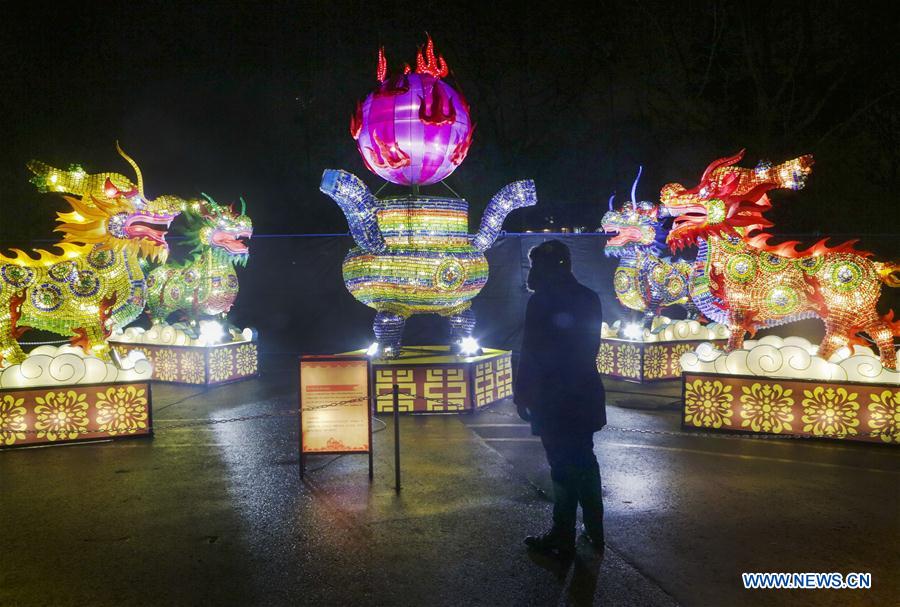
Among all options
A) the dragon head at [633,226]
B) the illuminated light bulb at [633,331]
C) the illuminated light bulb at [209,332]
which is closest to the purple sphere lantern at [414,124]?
the dragon head at [633,226]

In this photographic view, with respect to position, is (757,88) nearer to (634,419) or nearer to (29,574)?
(634,419)

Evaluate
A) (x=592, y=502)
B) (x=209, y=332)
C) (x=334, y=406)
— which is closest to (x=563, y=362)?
(x=592, y=502)

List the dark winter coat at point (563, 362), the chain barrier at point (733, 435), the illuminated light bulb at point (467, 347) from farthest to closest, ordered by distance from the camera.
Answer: the illuminated light bulb at point (467, 347) < the chain barrier at point (733, 435) < the dark winter coat at point (563, 362)

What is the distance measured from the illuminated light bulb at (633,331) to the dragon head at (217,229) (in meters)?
5.00

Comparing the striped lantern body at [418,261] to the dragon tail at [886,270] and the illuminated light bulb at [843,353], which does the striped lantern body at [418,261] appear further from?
the dragon tail at [886,270]

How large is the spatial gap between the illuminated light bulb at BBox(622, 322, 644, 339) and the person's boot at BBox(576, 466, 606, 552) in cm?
494

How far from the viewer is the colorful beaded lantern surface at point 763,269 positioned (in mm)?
4879

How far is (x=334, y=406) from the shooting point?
3936 mm

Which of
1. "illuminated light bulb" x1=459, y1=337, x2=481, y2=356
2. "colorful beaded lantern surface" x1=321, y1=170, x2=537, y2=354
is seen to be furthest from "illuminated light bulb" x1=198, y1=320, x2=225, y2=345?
"illuminated light bulb" x1=459, y1=337, x2=481, y2=356

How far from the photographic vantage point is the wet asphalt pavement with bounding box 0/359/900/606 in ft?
8.32

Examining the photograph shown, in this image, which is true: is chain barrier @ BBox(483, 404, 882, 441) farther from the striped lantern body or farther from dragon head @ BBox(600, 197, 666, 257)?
dragon head @ BBox(600, 197, 666, 257)

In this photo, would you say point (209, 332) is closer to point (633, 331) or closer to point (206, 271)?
point (206, 271)

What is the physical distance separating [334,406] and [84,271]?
3101mm

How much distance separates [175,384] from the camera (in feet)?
24.3
